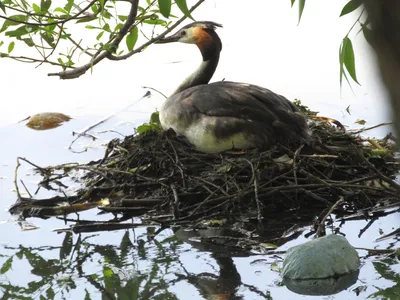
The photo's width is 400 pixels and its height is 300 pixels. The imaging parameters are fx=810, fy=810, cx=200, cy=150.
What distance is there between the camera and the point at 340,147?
516 centimetres

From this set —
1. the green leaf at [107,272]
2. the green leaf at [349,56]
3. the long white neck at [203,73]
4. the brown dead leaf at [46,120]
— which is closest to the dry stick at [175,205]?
the green leaf at [107,272]

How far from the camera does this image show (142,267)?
3994 mm

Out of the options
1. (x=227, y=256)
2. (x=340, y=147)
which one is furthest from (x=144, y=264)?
(x=340, y=147)

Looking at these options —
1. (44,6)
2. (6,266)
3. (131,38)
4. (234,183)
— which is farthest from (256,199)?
(44,6)

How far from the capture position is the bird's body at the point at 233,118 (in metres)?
5.01

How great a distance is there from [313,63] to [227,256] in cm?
428

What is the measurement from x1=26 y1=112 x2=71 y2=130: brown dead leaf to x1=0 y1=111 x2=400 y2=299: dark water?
6.57ft

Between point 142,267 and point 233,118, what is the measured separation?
4.55 ft

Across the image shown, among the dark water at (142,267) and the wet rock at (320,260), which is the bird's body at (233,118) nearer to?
the dark water at (142,267)

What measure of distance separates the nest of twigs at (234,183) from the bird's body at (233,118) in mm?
71

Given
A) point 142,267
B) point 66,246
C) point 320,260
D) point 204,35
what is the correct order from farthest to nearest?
1. point 204,35
2. point 66,246
3. point 142,267
4. point 320,260

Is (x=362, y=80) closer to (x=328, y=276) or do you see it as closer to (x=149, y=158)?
(x=149, y=158)

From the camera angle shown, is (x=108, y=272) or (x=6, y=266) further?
(x=6, y=266)

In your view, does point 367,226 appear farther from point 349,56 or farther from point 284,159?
point 349,56
